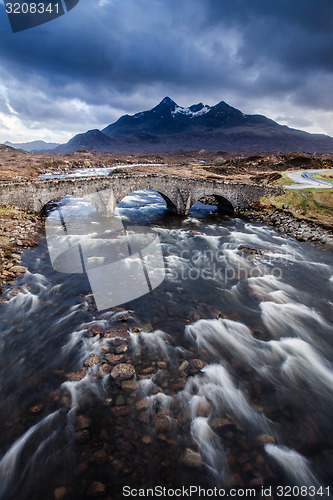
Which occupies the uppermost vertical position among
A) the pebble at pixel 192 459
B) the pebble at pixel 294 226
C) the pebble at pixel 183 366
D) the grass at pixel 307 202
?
the grass at pixel 307 202

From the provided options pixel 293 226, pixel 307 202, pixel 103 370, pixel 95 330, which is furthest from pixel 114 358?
pixel 307 202

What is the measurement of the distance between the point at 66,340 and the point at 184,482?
6.07 metres

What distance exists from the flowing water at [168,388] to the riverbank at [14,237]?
37.4 inches

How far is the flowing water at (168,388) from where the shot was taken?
5.67 metres

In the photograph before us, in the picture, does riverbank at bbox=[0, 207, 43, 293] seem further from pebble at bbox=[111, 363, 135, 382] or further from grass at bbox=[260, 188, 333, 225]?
grass at bbox=[260, 188, 333, 225]

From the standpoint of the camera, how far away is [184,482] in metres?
5.46

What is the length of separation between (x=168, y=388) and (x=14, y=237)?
15.6 metres

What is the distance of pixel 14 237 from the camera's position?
Answer: 17.2 meters

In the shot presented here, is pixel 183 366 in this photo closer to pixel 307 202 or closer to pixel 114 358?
pixel 114 358

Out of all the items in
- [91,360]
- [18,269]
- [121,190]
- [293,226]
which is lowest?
[91,360]

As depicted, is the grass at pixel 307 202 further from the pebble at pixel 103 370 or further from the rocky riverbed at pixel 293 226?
the pebble at pixel 103 370

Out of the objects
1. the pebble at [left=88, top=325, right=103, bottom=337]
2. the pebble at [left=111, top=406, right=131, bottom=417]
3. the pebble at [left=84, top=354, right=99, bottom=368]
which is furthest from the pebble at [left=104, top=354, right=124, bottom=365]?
the pebble at [left=111, top=406, right=131, bottom=417]

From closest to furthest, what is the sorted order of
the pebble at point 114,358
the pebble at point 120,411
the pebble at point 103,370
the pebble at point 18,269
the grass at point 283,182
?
the pebble at point 120,411 → the pebble at point 103,370 → the pebble at point 114,358 → the pebble at point 18,269 → the grass at point 283,182

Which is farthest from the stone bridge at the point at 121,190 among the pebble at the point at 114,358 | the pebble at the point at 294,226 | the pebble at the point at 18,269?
the pebble at the point at 114,358
